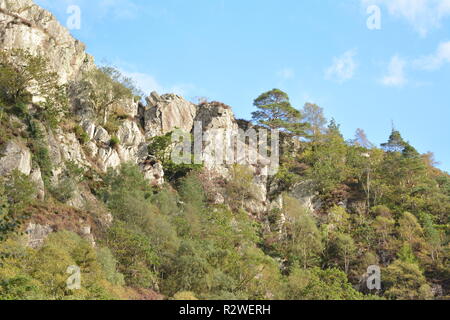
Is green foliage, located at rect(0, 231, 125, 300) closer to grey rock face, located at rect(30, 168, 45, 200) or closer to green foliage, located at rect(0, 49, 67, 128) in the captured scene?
grey rock face, located at rect(30, 168, 45, 200)

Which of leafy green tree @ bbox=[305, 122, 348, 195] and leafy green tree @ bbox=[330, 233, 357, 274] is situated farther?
leafy green tree @ bbox=[305, 122, 348, 195]

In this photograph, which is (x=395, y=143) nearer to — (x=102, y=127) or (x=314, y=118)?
(x=314, y=118)

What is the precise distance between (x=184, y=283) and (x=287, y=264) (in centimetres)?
1634

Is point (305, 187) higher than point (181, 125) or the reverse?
the reverse

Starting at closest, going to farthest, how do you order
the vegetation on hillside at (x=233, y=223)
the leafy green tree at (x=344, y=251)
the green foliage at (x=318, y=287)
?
the vegetation on hillside at (x=233, y=223) → the green foliage at (x=318, y=287) → the leafy green tree at (x=344, y=251)

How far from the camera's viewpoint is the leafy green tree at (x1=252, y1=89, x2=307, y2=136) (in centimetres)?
6738

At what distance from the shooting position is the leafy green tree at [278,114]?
6738 cm

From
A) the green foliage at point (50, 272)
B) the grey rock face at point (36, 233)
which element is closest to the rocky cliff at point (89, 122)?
the grey rock face at point (36, 233)

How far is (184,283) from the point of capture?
29.8 m

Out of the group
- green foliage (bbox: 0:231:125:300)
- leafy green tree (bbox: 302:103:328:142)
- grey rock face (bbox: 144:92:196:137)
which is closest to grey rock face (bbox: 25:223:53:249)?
green foliage (bbox: 0:231:125:300)

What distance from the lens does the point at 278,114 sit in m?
69.4

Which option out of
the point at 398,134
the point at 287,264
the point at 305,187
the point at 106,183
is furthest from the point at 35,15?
the point at 398,134

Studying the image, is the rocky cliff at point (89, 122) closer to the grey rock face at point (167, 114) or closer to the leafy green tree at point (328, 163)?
the grey rock face at point (167, 114)
